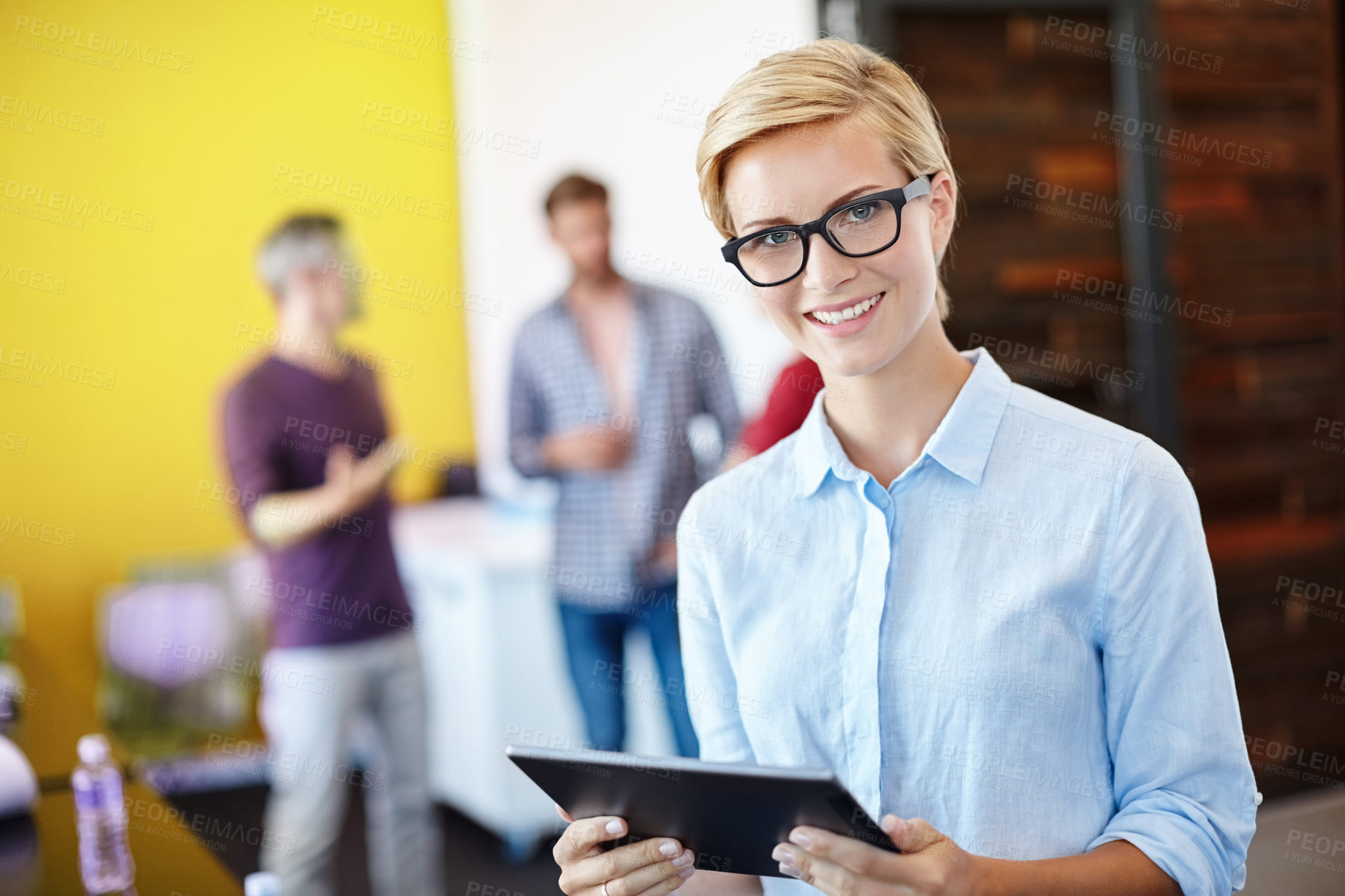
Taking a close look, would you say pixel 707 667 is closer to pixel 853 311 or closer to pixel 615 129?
pixel 853 311

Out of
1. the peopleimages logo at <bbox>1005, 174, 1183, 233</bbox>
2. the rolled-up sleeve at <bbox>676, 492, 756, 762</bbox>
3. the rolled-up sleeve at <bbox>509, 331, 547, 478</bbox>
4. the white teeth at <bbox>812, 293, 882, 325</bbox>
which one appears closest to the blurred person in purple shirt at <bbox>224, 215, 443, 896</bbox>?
the rolled-up sleeve at <bbox>509, 331, 547, 478</bbox>

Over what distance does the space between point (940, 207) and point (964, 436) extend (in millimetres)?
244

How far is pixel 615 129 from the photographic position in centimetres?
401

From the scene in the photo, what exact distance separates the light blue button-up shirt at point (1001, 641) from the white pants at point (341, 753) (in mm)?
1589

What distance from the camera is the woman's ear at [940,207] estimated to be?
1.16 metres

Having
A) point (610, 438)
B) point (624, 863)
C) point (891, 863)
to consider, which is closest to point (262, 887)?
point (624, 863)

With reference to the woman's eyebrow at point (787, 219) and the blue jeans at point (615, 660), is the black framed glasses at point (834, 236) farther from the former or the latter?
the blue jeans at point (615, 660)

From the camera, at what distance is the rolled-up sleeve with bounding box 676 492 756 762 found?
4.11 ft

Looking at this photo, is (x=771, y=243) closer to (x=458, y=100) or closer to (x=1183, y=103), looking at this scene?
(x=1183, y=103)

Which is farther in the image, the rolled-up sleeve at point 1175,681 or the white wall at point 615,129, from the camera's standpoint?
the white wall at point 615,129

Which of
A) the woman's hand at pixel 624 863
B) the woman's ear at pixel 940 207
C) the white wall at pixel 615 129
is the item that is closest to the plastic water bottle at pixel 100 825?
the woman's hand at pixel 624 863

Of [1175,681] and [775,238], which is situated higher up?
[775,238]

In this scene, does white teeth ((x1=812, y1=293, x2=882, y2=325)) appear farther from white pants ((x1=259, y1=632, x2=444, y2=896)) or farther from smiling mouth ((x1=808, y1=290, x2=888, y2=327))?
white pants ((x1=259, y1=632, x2=444, y2=896))

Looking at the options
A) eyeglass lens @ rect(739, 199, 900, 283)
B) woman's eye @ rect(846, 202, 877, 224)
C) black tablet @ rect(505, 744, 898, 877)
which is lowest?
black tablet @ rect(505, 744, 898, 877)
